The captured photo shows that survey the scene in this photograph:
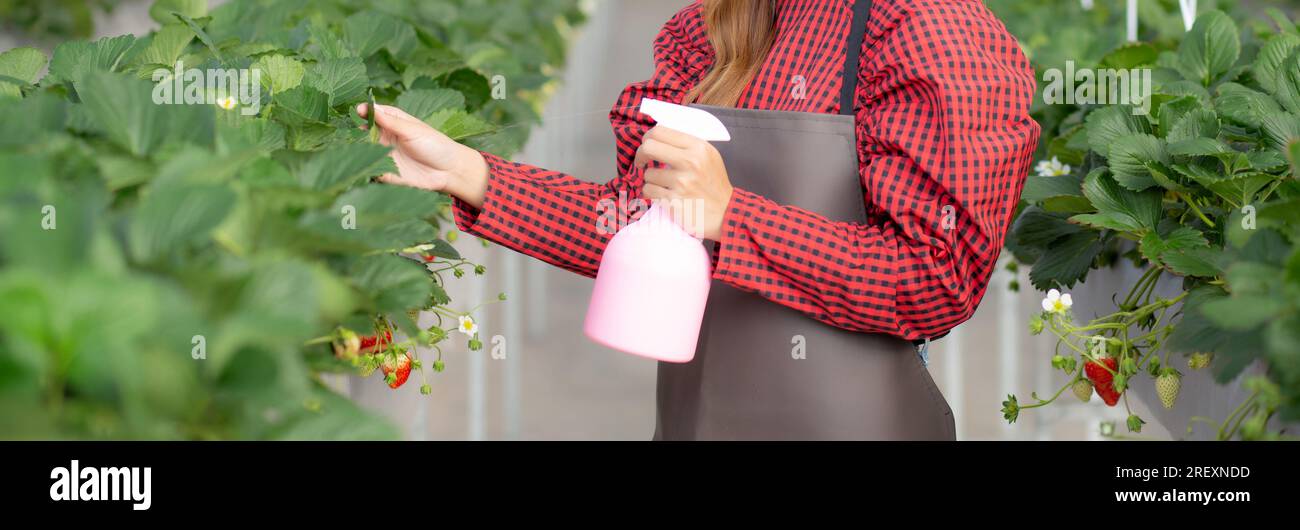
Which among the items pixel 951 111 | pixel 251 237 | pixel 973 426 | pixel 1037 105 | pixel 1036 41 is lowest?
pixel 973 426

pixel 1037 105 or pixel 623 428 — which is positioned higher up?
pixel 1037 105

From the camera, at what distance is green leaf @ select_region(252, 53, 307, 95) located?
3.37ft

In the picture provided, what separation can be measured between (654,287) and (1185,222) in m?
0.55

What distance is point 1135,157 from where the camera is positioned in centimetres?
116

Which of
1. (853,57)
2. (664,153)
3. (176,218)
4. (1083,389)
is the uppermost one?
(853,57)

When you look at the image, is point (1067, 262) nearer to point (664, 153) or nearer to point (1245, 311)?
point (664, 153)

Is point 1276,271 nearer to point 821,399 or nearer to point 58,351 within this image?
point 821,399

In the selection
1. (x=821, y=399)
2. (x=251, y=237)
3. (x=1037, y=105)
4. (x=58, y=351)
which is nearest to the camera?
(x=58, y=351)

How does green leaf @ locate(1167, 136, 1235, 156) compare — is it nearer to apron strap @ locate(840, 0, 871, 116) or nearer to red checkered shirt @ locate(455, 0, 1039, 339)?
red checkered shirt @ locate(455, 0, 1039, 339)

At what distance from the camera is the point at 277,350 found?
1.71ft

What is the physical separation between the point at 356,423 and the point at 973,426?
301 centimetres

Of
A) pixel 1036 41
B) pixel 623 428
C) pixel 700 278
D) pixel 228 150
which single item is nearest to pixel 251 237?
pixel 228 150

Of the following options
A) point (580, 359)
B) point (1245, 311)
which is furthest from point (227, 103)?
point (580, 359)

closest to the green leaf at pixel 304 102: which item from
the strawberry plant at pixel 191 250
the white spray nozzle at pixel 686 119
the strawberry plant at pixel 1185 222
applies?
the strawberry plant at pixel 191 250
